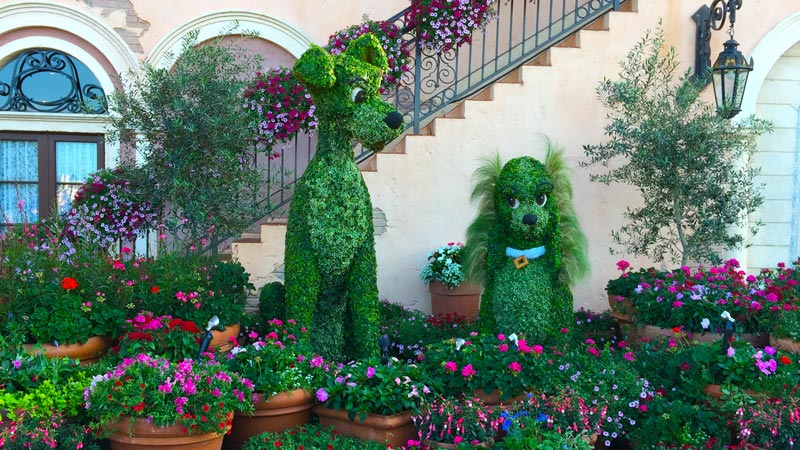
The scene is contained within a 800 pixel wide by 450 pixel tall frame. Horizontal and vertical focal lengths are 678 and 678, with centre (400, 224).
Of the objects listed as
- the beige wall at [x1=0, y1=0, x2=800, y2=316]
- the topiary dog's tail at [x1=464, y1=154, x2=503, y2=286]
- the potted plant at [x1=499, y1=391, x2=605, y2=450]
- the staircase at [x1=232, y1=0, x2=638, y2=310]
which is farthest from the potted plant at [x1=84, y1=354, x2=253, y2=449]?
A: the staircase at [x1=232, y1=0, x2=638, y2=310]

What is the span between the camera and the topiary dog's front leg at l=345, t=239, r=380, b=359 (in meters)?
4.07

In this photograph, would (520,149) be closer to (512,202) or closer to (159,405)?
(512,202)

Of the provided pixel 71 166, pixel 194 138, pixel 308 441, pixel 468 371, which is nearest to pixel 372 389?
pixel 308 441

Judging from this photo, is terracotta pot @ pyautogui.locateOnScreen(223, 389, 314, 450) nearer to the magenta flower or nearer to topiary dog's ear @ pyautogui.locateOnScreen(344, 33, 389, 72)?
the magenta flower

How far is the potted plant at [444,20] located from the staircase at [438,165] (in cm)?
58

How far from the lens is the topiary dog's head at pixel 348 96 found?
3840 millimetres

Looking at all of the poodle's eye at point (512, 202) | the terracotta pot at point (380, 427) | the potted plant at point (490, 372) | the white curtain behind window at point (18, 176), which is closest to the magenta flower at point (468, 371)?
the potted plant at point (490, 372)

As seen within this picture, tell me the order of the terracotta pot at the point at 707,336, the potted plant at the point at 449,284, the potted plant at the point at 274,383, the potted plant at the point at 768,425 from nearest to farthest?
the potted plant at the point at 768,425, the potted plant at the point at 274,383, the terracotta pot at the point at 707,336, the potted plant at the point at 449,284

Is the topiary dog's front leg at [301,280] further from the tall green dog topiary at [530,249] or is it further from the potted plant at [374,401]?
the tall green dog topiary at [530,249]

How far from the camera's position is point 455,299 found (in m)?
6.46

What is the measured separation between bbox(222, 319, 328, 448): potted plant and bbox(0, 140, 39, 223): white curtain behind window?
5412 mm

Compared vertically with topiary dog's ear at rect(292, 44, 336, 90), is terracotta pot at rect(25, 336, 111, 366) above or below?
below

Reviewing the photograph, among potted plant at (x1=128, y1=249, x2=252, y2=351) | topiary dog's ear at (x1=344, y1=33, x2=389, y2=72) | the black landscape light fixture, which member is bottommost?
potted plant at (x1=128, y1=249, x2=252, y2=351)

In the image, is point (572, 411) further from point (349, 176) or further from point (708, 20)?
point (708, 20)
